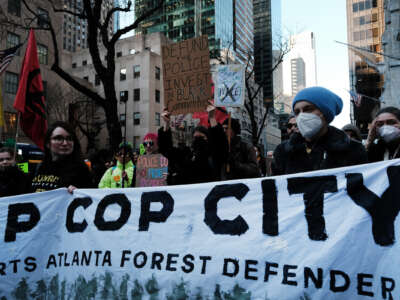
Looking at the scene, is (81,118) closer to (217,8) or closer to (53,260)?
(53,260)

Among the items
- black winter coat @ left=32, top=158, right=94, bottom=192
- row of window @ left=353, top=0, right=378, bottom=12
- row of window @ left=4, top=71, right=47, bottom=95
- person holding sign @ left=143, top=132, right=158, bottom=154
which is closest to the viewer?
black winter coat @ left=32, top=158, right=94, bottom=192

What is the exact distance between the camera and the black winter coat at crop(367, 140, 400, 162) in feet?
9.99

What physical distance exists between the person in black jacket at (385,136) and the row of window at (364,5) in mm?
69735

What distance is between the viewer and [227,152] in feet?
12.7

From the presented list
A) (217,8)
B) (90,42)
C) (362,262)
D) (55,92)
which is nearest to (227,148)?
(362,262)

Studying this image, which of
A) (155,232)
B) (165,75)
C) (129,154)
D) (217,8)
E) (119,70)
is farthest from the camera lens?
(217,8)

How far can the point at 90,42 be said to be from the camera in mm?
9695

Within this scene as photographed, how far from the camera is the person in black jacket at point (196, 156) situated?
12.6 ft

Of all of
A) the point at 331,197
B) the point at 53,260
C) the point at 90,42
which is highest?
the point at 90,42

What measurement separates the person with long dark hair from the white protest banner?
0.62 ft

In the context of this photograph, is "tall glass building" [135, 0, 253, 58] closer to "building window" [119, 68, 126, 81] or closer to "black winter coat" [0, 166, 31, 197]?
"building window" [119, 68, 126, 81]

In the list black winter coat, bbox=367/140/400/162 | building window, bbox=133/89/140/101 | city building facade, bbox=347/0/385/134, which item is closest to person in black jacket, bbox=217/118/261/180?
black winter coat, bbox=367/140/400/162

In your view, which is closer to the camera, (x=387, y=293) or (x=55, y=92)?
(x=387, y=293)

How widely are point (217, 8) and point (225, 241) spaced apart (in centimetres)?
7221
